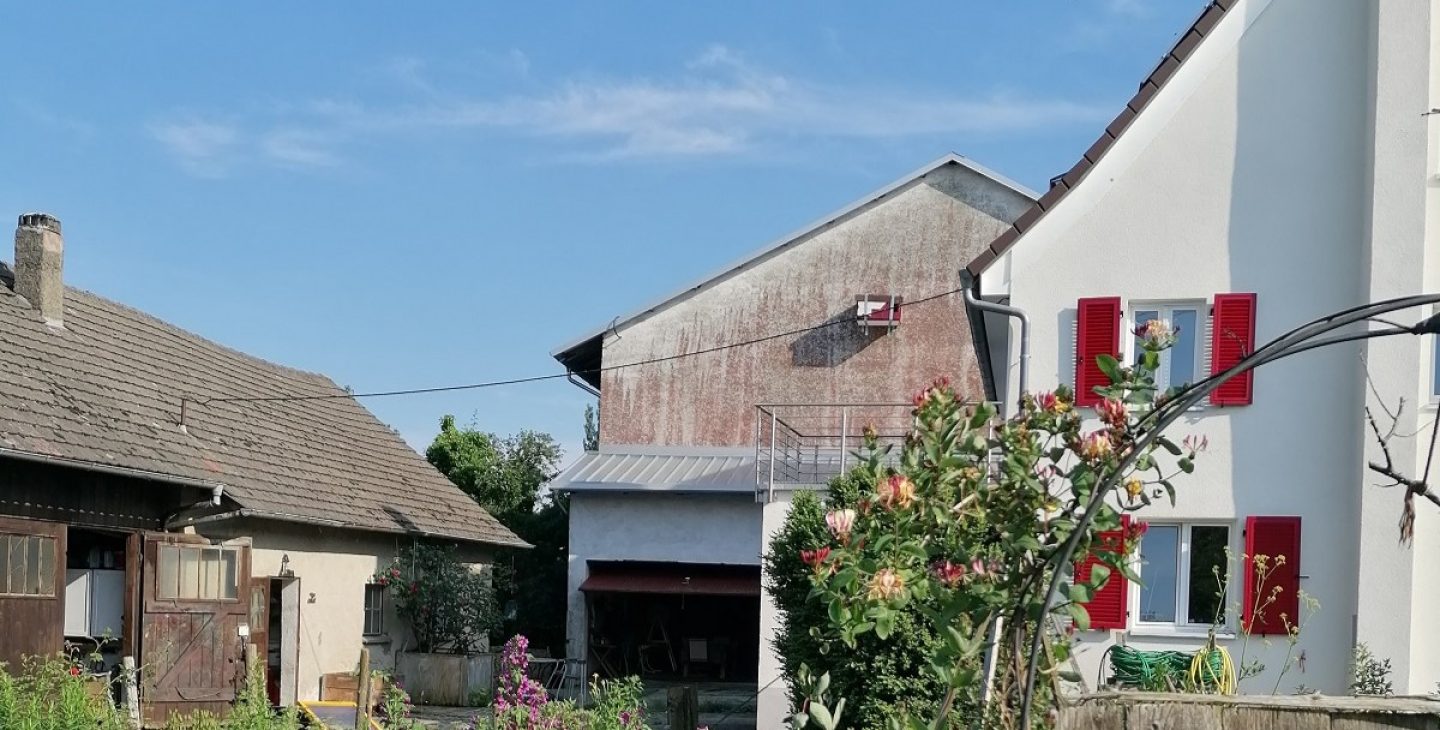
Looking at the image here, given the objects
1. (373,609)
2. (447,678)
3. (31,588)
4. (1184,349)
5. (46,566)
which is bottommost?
(447,678)

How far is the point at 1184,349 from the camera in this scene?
1406 cm

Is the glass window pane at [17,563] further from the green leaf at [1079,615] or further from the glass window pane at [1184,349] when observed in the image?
the green leaf at [1079,615]

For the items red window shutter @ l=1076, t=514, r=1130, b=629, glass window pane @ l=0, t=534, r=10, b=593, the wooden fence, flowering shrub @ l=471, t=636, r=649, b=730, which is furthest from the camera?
glass window pane @ l=0, t=534, r=10, b=593

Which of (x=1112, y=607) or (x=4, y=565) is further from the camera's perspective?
(x=4, y=565)

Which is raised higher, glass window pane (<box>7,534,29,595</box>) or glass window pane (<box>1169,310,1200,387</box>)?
glass window pane (<box>1169,310,1200,387</box>)

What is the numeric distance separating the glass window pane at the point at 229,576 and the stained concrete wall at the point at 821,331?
36.1ft

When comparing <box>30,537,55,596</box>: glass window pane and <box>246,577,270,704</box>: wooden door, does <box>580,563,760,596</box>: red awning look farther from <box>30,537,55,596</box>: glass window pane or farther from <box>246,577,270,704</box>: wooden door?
<box>30,537,55,596</box>: glass window pane

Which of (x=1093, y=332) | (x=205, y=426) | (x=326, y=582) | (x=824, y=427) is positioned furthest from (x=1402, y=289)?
(x=824, y=427)

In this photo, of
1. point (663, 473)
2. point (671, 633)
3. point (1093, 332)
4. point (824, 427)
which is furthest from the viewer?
point (671, 633)

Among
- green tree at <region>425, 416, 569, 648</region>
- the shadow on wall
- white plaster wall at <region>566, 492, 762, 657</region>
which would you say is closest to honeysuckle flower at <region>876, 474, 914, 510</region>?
white plaster wall at <region>566, 492, 762, 657</region>

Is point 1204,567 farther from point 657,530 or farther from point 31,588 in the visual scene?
point 657,530

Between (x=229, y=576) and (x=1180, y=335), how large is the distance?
11.1 m

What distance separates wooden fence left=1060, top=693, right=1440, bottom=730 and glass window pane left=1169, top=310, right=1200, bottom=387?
8.65 metres

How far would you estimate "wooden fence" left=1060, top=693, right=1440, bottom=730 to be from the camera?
541 cm
